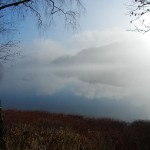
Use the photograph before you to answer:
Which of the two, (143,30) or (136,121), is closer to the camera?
(143,30)

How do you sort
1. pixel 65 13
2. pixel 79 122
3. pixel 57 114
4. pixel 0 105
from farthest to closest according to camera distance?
pixel 57 114
pixel 79 122
pixel 65 13
pixel 0 105

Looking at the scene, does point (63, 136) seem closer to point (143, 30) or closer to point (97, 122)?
point (143, 30)

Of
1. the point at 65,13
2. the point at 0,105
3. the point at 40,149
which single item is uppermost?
the point at 65,13

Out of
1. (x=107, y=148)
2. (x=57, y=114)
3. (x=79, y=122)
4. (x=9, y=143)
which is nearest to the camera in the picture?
(x=9, y=143)

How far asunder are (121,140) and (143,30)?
450 cm

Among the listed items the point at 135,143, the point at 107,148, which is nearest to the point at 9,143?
the point at 107,148

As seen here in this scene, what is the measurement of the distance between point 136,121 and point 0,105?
1589 cm

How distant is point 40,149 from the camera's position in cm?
959

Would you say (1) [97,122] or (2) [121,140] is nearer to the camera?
(2) [121,140]

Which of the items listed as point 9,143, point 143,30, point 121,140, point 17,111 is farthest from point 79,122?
point 9,143

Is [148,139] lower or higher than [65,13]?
lower

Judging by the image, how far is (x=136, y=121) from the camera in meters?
25.9

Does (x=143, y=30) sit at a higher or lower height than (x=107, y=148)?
higher

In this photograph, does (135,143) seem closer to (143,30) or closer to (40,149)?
(143,30)
